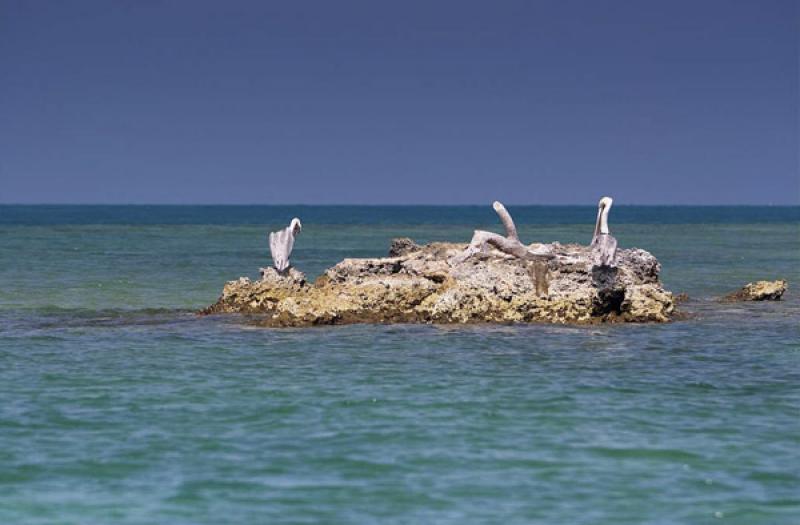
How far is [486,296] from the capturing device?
81.7ft

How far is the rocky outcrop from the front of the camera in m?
24.7

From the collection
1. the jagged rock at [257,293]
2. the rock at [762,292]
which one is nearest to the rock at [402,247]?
the jagged rock at [257,293]

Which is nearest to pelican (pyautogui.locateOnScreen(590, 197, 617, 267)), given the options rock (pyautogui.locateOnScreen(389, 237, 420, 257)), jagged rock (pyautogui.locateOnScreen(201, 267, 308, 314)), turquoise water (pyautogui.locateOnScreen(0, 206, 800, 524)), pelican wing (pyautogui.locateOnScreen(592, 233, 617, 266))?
pelican wing (pyautogui.locateOnScreen(592, 233, 617, 266))

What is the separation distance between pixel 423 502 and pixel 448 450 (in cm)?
198

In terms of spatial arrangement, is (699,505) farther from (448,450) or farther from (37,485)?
(37,485)

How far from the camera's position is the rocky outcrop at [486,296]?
24688 mm

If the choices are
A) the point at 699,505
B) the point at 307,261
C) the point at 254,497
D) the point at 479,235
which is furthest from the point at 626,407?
the point at 307,261

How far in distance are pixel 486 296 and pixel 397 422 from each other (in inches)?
392

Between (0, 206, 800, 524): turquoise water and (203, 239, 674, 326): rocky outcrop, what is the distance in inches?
31.9

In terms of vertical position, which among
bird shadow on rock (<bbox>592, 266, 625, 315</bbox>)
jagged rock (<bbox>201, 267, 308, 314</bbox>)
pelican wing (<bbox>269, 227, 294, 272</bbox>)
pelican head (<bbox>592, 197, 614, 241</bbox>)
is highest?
pelican head (<bbox>592, 197, 614, 241</bbox>)

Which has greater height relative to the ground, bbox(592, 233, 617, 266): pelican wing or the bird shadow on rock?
bbox(592, 233, 617, 266): pelican wing

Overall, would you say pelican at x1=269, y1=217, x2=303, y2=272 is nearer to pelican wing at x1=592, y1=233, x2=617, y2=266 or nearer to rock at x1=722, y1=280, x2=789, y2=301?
pelican wing at x1=592, y1=233, x2=617, y2=266

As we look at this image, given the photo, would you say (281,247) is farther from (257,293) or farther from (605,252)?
(605,252)

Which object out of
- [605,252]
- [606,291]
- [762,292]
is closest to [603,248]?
[605,252]
